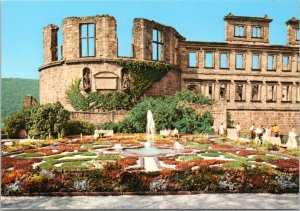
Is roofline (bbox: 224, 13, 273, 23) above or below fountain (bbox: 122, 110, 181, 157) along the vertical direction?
above

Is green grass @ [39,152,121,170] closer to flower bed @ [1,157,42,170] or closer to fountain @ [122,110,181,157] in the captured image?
flower bed @ [1,157,42,170]

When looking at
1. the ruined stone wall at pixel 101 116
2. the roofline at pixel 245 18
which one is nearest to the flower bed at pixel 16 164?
the ruined stone wall at pixel 101 116

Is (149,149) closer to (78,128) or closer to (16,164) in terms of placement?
(16,164)

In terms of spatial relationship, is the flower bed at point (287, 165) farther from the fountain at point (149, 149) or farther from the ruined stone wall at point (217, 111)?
the ruined stone wall at point (217, 111)

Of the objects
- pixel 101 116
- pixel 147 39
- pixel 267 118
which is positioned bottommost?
pixel 267 118

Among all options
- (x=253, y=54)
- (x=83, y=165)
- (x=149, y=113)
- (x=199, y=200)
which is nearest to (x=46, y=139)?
(x=149, y=113)

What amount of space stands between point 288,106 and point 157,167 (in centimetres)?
2880

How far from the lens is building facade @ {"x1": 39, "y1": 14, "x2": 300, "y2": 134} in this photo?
2958cm

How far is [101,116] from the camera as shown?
26.8 meters

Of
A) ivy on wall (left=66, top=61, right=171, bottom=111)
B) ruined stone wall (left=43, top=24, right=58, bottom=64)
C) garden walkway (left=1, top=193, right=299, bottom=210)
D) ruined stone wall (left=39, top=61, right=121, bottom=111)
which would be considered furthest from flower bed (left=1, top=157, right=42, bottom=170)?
ruined stone wall (left=43, top=24, right=58, bottom=64)

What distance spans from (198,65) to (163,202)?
2848cm

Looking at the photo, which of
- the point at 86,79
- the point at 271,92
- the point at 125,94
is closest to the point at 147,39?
the point at 125,94

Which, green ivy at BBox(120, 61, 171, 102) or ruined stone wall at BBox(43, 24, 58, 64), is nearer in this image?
green ivy at BBox(120, 61, 171, 102)

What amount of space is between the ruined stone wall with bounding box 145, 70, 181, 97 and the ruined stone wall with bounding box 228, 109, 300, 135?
21.5ft
